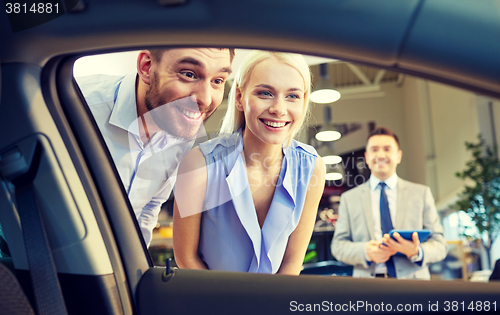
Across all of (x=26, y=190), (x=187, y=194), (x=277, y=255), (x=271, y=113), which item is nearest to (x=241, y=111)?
(x=271, y=113)

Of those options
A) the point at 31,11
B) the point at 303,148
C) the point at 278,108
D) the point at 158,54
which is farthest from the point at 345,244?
the point at 31,11

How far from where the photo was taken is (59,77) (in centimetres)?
92

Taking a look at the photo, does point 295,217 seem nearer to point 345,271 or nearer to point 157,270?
point 345,271

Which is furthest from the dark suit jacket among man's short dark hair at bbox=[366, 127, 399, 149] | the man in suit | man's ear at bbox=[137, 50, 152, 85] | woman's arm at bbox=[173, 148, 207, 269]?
man's ear at bbox=[137, 50, 152, 85]

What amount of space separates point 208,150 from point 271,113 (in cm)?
Result: 17

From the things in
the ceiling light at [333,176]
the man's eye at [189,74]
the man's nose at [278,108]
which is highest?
the man's eye at [189,74]

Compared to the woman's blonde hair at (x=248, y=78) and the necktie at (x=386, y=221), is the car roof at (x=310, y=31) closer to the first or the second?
the woman's blonde hair at (x=248, y=78)

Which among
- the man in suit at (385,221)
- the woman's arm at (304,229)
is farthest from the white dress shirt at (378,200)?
the woman's arm at (304,229)

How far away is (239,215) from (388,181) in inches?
13.4

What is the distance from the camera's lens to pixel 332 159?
857mm

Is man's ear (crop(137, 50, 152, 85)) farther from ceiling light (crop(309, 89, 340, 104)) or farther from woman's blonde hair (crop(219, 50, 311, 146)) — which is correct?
ceiling light (crop(309, 89, 340, 104))

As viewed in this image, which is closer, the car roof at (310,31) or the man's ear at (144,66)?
the car roof at (310,31)

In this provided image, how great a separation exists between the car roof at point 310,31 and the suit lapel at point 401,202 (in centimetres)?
25

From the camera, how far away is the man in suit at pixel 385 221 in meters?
0.83
